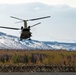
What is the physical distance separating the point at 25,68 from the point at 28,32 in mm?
13508

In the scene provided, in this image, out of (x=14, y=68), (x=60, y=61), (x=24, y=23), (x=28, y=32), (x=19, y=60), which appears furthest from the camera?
(x=19, y=60)

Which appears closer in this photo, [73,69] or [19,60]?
[73,69]

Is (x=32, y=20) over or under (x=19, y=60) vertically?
over

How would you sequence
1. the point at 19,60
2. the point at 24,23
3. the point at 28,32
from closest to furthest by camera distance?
the point at 28,32 < the point at 24,23 < the point at 19,60

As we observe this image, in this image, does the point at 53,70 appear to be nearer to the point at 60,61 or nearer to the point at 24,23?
the point at 24,23

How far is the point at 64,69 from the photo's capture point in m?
81.7

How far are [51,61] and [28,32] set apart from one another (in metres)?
34.7

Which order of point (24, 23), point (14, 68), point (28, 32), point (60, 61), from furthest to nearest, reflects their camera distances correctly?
1. point (60, 61)
2. point (14, 68)
3. point (24, 23)
4. point (28, 32)

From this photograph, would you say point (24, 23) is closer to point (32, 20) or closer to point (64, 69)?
point (32, 20)

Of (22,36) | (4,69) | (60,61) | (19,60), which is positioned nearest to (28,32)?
(22,36)

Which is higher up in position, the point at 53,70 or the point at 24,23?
the point at 24,23

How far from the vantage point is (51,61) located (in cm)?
10588

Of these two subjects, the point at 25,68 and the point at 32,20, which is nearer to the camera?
the point at 32,20

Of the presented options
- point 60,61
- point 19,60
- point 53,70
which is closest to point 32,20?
point 53,70
